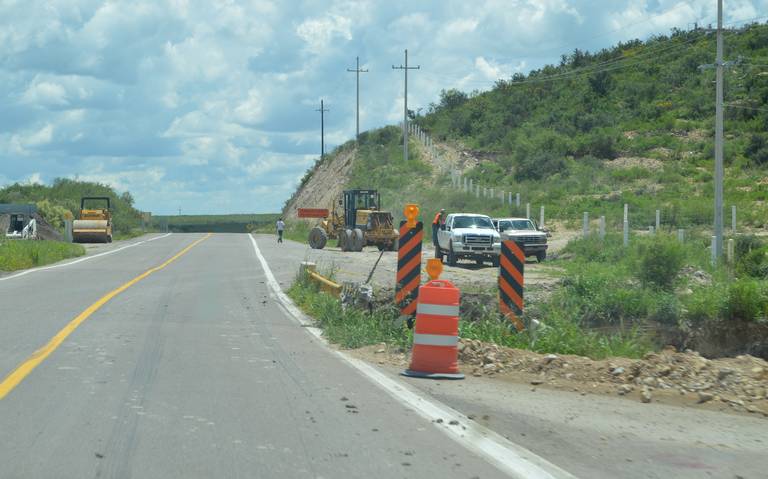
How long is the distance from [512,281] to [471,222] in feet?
64.5

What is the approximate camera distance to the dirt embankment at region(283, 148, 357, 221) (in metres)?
86.1

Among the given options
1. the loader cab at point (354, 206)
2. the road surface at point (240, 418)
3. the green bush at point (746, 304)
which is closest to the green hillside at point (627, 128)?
the loader cab at point (354, 206)

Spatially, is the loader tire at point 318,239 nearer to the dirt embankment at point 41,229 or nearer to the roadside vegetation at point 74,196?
the dirt embankment at point 41,229

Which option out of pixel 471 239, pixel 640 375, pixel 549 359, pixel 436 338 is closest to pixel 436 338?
pixel 436 338

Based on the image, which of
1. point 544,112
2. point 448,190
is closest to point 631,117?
point 544,112

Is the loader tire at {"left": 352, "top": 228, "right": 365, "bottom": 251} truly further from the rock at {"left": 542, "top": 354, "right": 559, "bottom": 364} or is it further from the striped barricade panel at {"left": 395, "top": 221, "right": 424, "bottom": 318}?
the rock at {"left": 542, "top": 354, "right": 559, "bottom": 364}

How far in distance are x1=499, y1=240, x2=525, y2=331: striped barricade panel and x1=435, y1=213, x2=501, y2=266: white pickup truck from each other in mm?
17666

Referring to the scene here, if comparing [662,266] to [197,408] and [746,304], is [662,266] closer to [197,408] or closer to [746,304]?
[746,304]

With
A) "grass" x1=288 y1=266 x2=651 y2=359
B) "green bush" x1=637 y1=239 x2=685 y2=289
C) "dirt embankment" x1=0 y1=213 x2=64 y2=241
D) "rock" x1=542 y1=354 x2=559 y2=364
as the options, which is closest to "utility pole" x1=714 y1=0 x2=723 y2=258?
"green bush" x1=637 y1=239 x2=685 y2=289

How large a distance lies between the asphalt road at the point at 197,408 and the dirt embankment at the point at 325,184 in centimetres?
6711

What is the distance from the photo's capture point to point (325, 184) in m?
92.9

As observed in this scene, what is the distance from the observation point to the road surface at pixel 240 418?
6465 millimetres

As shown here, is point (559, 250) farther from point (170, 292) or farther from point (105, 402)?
point (105, 402)

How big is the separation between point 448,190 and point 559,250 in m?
25.0
